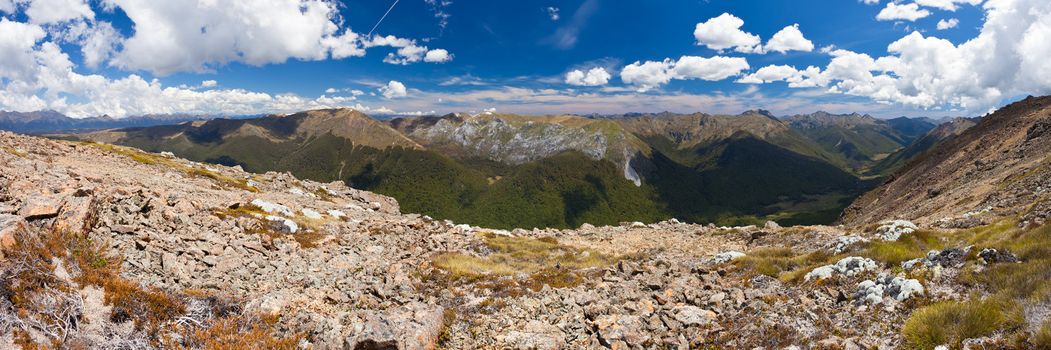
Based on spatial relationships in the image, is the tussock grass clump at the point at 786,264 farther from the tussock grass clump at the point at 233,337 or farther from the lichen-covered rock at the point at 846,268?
the tussock grass clump at the point at 233,337

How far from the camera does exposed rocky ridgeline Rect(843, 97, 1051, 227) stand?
2441 cm

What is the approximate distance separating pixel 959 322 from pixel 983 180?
151 ft

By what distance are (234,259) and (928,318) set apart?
23.2 meters

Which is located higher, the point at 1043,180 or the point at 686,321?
the point at 1043,180

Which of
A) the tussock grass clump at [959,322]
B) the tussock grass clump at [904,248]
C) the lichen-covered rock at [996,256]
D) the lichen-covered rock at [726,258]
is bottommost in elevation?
the lichen-covered rock at [726,258]

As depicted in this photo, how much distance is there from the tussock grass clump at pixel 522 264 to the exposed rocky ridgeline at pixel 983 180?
59.4 feet

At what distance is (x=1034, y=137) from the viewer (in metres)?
42.6

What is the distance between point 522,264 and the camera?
87.1ft

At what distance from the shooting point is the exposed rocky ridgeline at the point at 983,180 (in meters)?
24.4

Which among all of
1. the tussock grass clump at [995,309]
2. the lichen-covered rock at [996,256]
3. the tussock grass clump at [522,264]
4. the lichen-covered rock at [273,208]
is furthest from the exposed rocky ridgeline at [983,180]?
the lichen-covered rock at [273,208]

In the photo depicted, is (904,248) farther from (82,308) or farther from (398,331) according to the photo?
(82,308)

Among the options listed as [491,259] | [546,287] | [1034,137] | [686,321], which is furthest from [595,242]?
[1034,137]


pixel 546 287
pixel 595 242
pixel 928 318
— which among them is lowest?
pixel 595 242

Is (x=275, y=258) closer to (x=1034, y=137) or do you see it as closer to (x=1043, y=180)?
(x=1043, y=180)
